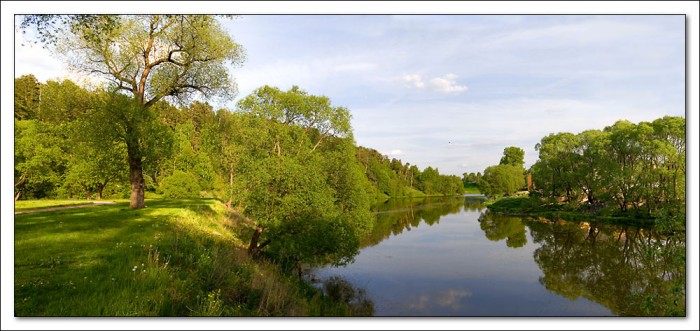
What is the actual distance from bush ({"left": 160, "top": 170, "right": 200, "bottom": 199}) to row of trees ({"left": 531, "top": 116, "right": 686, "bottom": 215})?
3684 cm

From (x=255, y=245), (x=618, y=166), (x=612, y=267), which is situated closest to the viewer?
(x=255, y=245)

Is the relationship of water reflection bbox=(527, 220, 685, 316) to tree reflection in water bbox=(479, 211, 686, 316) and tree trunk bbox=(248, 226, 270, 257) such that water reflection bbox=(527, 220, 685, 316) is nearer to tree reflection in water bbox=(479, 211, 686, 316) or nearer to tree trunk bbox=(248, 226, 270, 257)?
tree reflection in water bbox=(479, 211, 686, 316)

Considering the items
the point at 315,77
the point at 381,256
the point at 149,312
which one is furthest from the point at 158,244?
the point at 381,256

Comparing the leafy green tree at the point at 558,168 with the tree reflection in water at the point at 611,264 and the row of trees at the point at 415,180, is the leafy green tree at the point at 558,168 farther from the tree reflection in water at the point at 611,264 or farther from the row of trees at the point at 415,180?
the row of trees at the point at 415,180

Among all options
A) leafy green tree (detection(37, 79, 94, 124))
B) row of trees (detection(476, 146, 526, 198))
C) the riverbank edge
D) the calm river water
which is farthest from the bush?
row of trees (detection(476, 146, 526, 198))

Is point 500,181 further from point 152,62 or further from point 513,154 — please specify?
point 152,62

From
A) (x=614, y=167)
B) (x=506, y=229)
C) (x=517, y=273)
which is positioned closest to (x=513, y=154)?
(x=506, y=229)

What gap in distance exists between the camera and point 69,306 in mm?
6797

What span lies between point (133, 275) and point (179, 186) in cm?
2837

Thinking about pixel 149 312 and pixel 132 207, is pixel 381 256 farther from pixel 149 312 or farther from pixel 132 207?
pixel 149 312

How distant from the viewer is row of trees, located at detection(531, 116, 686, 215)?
27703mm

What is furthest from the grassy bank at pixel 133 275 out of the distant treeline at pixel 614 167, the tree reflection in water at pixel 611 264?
the distant treeline at pixel 614 167

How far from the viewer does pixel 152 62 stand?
15945mm

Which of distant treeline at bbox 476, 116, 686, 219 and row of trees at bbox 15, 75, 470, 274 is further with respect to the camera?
distant treeline at bbox 476, 116, 686, 219
